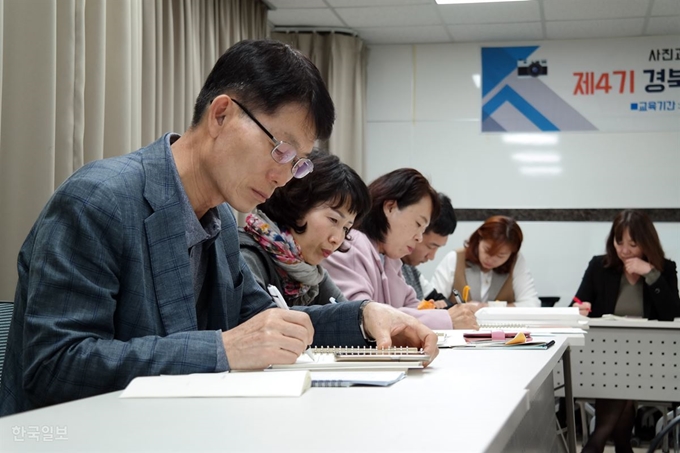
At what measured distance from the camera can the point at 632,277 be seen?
509 centimetres

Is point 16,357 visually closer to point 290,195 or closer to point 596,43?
point 290,195

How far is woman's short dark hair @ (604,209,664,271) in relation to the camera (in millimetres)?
5012

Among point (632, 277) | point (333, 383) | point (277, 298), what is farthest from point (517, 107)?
point (333, 383)

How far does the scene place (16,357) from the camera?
139 centimetres

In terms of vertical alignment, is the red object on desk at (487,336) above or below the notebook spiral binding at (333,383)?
below

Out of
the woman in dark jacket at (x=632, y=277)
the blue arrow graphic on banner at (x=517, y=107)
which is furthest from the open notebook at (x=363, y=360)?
the blue arrow graphic on banner at (x=517, y=107)

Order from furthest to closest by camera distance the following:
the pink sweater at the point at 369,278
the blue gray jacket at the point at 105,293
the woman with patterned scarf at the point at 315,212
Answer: the pink sweater at the point at 369,278 → the woman with patterned scarf at the point at 315,212 → the blue gray jacket at the point at 105,293

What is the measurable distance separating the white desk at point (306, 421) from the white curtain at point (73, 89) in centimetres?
201

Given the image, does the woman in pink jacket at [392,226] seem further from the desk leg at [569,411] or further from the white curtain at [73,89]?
the white curtain at [73,89]

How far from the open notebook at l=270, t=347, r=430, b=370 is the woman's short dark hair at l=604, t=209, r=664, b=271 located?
3839mm

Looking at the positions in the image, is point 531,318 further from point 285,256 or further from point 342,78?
point 342,78

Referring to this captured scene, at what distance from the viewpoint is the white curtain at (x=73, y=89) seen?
2.93 meters

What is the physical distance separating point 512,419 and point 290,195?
1532 millimetres

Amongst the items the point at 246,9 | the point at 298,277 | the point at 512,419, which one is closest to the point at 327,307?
the point at 298,277
